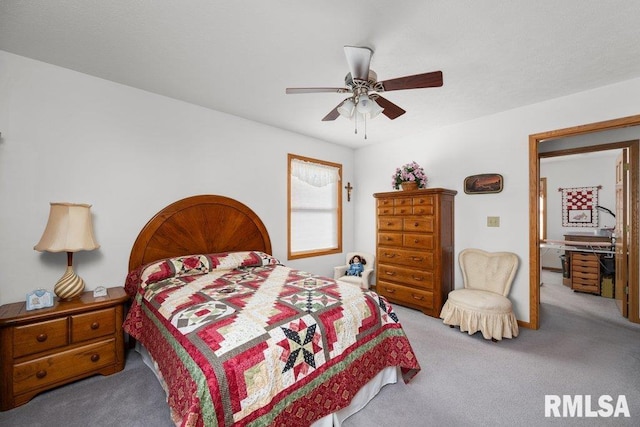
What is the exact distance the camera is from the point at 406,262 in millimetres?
3641

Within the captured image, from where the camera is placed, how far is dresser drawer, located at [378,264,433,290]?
11.2 feet

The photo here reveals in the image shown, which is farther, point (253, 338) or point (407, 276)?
point (407, 276)

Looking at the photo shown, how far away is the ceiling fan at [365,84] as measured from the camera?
1789 millimetres

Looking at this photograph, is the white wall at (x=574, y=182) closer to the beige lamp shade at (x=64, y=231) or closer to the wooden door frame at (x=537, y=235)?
the wooden door frame at (x=537, y=235)

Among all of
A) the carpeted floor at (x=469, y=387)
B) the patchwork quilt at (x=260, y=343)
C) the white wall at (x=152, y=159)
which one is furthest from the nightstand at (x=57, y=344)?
the white wall at (x=152, y=159)

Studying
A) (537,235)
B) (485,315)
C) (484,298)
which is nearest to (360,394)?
(485,315)

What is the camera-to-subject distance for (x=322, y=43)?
1.96m

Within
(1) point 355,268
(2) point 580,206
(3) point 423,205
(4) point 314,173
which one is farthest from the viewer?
(2) point 580,206

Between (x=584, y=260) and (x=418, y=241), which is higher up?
(x=418, y=241)

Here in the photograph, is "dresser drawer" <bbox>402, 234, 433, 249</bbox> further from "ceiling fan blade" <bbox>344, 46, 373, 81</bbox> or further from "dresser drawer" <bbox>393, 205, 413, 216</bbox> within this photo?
"ceiling fan blade" <bbox>344, 46, 373, 81</bbox>

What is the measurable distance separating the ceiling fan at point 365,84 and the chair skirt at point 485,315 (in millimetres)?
2185

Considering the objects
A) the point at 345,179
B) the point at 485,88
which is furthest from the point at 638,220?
the point at 345,179

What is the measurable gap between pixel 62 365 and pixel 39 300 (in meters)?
0.51

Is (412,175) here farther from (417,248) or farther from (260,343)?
(260,343)
